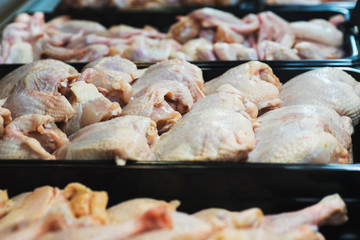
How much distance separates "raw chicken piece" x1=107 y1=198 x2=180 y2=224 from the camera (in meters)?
1.63

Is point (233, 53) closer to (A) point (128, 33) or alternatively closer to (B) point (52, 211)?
(A) point (128, 33)

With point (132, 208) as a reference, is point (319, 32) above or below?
above

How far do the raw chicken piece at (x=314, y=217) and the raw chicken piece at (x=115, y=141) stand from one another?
576 mm

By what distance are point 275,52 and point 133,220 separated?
195cm

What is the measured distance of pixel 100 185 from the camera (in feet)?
6.01

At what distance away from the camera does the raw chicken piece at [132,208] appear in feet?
5.34

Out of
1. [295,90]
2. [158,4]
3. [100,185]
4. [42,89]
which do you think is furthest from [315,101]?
[158,4]

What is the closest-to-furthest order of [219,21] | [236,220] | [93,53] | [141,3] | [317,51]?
[236,220] < [317,51] < [93,53] < [219,21] < [141,3]

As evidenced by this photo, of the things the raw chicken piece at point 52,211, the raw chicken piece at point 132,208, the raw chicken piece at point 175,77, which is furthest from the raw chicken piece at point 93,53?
the raw chicken piece at point 132,208

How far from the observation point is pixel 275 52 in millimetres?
3078

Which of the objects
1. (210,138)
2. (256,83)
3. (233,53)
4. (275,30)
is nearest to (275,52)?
(233,53)

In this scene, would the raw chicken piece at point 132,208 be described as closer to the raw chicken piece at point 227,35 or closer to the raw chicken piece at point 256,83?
the raw chicken piece at point 256,83

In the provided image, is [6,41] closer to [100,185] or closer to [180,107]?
[180,107]

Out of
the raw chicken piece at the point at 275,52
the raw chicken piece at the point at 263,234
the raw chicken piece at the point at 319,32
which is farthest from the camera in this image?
the raw chicken piece at the point at 319,32
